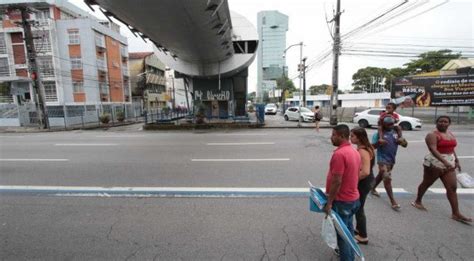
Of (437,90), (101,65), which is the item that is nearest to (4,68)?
(101,65)

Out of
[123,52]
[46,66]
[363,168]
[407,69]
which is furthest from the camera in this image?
[407,69]

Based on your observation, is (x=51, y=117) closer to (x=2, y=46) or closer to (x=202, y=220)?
(x=2, y=46)

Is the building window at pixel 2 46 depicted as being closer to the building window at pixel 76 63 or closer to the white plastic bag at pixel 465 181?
the building window at pixel 76 63

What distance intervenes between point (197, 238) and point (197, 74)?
63.7 ft

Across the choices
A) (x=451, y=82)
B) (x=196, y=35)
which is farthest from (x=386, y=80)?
(x=196, y=35)

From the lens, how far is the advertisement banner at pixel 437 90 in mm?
19109

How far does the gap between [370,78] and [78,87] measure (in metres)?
86.5

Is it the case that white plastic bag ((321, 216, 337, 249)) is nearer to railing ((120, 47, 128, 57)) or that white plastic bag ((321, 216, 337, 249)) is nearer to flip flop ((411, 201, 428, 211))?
flip flop ((411, 201, 428, 211))

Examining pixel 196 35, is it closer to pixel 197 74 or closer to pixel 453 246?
pixel 197 74

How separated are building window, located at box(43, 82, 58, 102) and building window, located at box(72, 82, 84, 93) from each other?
1947mm

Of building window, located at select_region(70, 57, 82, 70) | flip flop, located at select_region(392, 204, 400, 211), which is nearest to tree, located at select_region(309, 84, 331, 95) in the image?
building window, located at select_region(70, 57, 82, 70)

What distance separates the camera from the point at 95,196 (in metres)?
4.51

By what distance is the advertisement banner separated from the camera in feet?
62.7

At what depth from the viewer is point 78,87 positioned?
2903 cm
